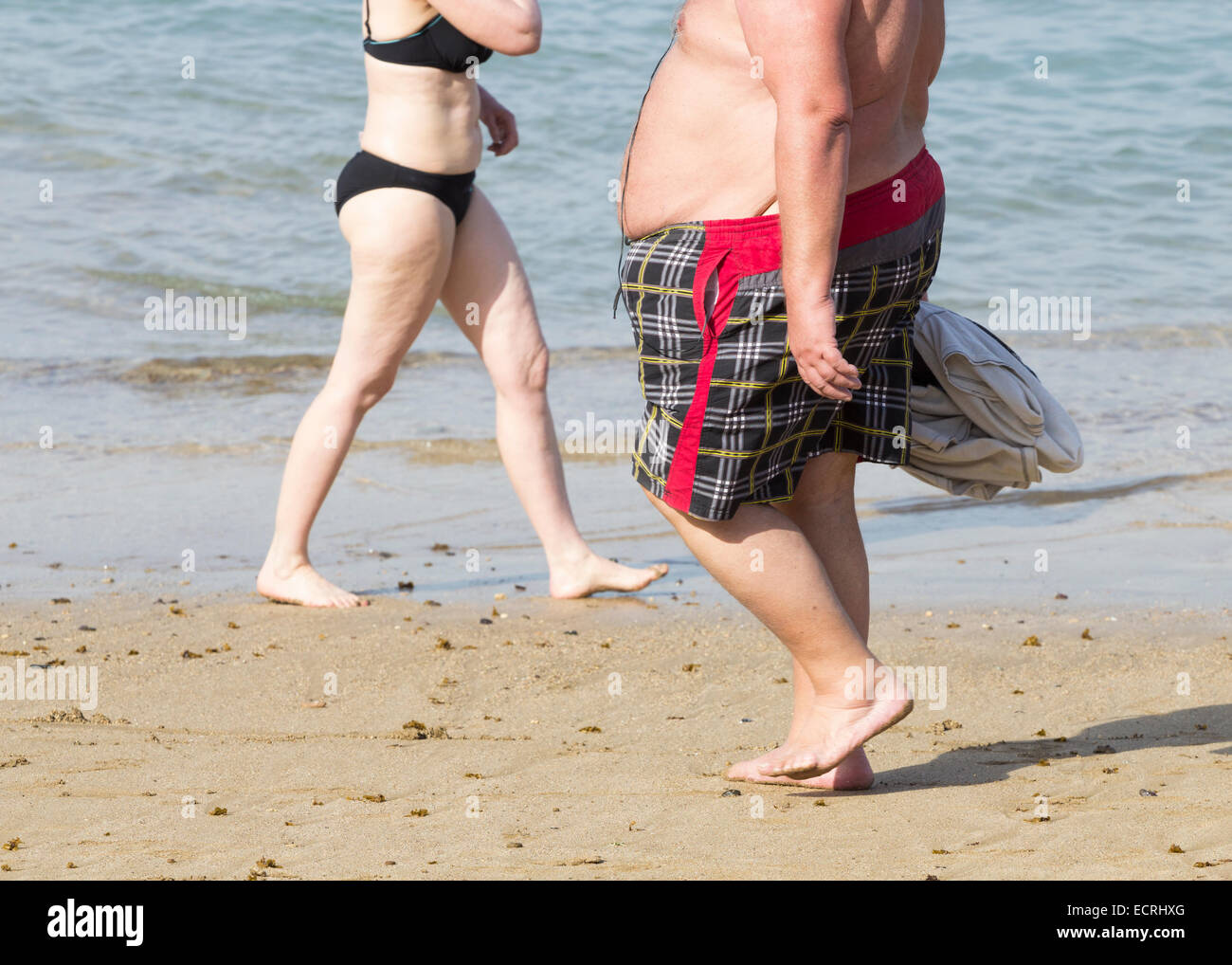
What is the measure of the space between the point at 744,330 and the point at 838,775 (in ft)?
3.09

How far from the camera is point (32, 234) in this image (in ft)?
31.0

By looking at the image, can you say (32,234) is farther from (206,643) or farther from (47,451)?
(206,643)

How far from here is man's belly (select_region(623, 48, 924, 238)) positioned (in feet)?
7.44

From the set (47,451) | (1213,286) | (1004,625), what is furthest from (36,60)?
(1004,625)

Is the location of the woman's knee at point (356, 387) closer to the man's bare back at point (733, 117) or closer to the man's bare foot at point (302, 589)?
the man's bare foot at point (302, 589)

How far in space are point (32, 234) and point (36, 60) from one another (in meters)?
4.03

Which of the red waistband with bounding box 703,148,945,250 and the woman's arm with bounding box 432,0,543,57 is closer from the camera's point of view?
the red waistband with bounding box 703,148,945,250

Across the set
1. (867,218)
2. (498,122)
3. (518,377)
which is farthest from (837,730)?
(498,122)

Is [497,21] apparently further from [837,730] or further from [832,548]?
[837,730]

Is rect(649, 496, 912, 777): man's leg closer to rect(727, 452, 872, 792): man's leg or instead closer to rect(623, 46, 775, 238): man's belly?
rect(727, 452, 872, 792): man's leg

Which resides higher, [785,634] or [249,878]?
[785,634]

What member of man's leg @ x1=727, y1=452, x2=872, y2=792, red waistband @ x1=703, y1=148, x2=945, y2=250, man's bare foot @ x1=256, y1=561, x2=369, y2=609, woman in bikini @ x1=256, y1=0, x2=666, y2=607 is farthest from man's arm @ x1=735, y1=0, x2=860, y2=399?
man's bare foot @ x1=256, y1=561, x2=369, y2=609

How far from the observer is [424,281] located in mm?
3895

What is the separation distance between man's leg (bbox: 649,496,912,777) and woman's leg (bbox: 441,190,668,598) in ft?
5.02
